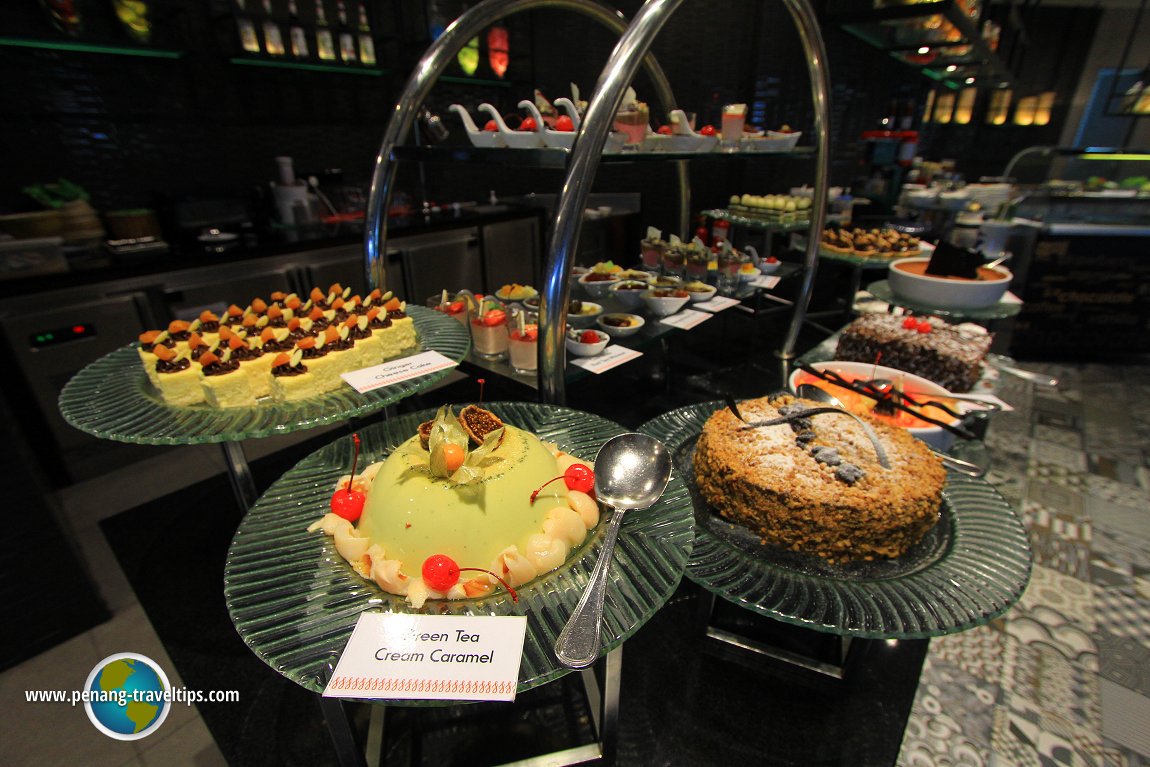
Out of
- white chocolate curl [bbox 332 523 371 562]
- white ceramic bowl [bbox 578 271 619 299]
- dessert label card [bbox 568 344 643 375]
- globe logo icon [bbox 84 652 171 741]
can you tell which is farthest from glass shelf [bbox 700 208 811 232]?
globe logo icon [bbox 84 652 171 741]

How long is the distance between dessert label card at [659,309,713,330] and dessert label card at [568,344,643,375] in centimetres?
31

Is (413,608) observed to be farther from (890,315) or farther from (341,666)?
(890,315)

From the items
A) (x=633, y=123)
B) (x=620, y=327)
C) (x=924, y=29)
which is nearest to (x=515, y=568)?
(x=620, y=327)

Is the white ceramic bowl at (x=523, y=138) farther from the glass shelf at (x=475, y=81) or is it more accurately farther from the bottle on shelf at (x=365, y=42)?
the glass shelf at (x=475, y=81)

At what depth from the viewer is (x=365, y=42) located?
491 cm

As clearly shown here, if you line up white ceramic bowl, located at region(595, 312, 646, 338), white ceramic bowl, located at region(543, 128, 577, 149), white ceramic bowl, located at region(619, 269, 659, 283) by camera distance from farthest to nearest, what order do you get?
white ceramic bowl, located at region(619, 269, 659, 283)
white ceramic bowl, located at region(595, 312, 646, 338)
white ceramic bowl, located at region(543, 128, 577, 149)

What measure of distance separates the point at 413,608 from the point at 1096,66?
14242mm

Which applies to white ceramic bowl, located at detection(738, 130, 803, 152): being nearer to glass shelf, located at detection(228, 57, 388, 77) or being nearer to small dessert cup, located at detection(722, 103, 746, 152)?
small dessert cup, located at detection(722, 103, 746, 152)

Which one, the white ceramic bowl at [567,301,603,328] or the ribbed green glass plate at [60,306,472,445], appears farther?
the white ceramic bowl at [567,301,603,328]

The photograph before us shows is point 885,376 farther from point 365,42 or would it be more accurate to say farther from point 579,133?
point 365,42

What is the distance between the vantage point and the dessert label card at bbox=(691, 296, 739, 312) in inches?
83.4

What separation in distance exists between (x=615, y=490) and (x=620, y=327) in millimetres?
883

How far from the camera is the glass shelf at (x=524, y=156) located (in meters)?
1.28

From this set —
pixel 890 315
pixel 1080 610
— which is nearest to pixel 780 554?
pixel 890 315
